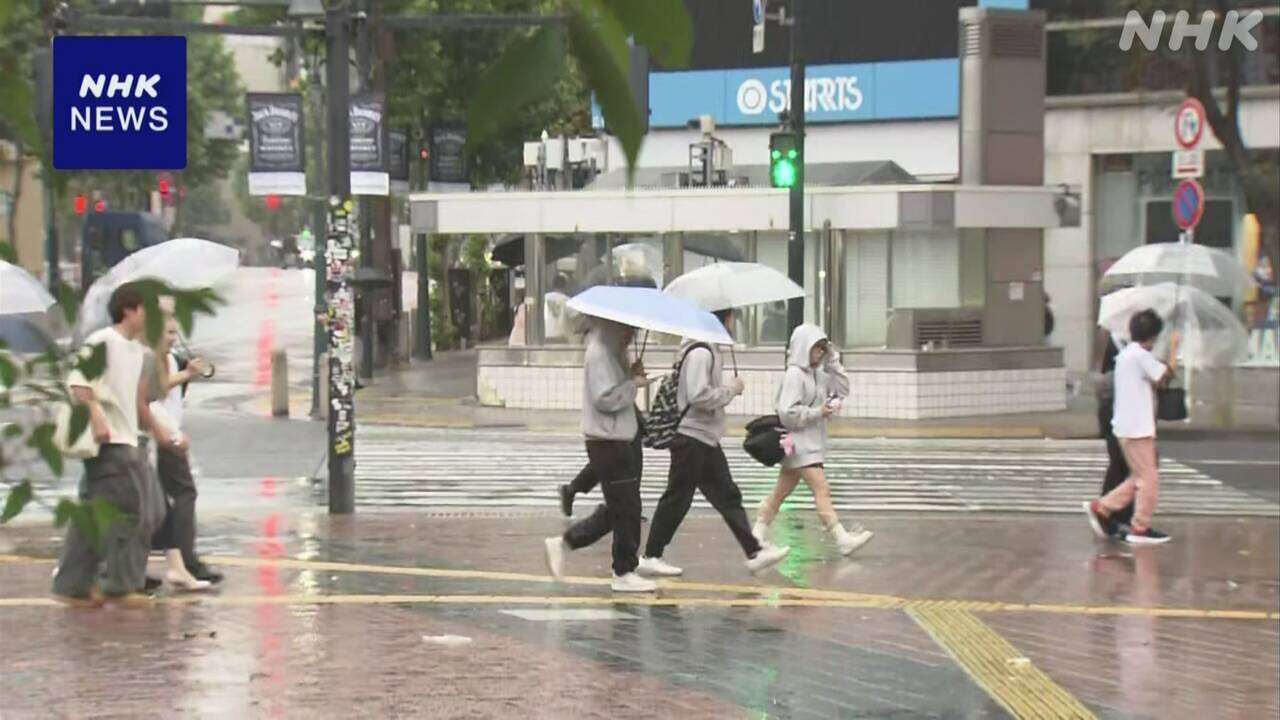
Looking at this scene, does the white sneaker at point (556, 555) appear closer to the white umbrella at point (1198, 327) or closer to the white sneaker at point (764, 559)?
the white sneaker at point (764, 559)

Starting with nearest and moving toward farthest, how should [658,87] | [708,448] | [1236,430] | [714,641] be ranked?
[658,87]
[714,641]
[708,448]
[1236,430]

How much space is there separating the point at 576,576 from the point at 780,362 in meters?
14.1

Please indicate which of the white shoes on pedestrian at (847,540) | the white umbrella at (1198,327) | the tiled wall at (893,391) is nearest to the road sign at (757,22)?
the tiled wall at (893,391)

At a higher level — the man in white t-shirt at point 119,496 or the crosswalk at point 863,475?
the man in white t-shirt at point 119,496

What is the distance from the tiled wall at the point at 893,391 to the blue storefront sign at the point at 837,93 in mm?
6655

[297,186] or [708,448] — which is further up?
[297,186]

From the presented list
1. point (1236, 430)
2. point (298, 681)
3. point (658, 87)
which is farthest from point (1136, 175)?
point (658, 87)

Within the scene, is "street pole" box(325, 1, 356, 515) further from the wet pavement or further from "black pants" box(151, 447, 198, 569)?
"black pants" box(151, 447, 198, 569)

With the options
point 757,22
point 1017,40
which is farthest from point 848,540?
point 1017,40

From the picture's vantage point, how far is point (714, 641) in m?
9.68

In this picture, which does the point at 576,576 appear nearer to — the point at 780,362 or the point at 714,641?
the point at 714,641

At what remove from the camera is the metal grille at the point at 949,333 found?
25734mm

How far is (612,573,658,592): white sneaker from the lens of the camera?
11062mm

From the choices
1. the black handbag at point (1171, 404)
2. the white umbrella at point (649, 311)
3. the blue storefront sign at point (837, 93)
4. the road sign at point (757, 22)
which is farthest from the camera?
the blue storefront sign at point (837, 93)
